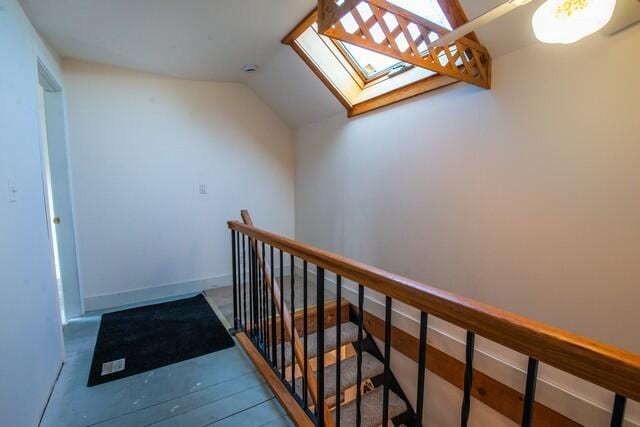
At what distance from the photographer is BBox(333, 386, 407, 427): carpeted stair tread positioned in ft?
7.85

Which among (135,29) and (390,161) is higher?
(135,29)

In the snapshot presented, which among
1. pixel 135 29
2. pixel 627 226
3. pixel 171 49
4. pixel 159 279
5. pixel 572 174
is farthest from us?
pixel 159 279

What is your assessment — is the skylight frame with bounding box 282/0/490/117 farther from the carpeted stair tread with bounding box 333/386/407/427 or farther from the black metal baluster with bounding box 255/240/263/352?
the carpeted stair tread with bounding box 333/386/407/427

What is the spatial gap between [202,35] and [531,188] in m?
2.53

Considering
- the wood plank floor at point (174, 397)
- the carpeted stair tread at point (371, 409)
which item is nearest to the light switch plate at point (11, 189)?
the wood plank floor at point (174, 397)

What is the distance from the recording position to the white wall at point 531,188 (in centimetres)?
146

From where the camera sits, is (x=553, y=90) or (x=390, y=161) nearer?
(x=553, y=90)

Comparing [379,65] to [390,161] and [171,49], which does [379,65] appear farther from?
[171,49]

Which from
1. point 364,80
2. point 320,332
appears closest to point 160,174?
point 364,80

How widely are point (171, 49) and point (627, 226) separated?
10.7ft

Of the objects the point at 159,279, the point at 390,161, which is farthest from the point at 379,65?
the point at 159,279

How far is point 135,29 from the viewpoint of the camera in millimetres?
2141

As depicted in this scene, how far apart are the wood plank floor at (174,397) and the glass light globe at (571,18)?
2.10 metres

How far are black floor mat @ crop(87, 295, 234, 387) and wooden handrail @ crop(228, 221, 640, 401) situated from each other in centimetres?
181
